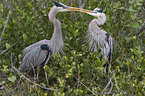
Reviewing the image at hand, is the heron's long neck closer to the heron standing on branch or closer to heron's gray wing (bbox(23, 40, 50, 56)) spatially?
the heron standing on branch

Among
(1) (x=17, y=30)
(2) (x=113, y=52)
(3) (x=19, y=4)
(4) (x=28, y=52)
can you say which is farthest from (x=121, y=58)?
(3) (x=19, y=4)

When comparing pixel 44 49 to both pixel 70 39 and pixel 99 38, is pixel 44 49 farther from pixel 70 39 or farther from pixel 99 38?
pixel 99 38

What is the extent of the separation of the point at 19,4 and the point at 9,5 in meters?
0.22

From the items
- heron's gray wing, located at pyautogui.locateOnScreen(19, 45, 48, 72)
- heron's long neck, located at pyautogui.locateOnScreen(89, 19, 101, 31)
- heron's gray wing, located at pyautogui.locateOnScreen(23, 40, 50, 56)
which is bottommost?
heron's gray wing, located at pyautogui.locateOnScreen(19, 45, 48, 72)

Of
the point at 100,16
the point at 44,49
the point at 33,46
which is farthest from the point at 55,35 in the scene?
the point at 100,16

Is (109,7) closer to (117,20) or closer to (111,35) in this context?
(117,20)

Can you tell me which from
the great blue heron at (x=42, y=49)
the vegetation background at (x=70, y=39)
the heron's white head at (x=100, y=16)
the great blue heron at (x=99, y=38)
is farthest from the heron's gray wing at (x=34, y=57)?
the heron's white head at (x=100, y=16)

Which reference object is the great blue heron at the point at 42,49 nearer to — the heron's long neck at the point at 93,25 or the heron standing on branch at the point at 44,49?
the heron standing on branch at the point at 44,49

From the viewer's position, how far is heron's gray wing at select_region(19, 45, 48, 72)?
9.51ft

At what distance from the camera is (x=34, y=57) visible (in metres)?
2.95

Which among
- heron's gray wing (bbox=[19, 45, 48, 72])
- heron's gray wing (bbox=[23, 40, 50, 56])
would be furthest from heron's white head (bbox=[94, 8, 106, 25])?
heron's gray wing (bbox=[19, 45, 48, 72])

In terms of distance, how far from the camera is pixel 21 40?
291 cm

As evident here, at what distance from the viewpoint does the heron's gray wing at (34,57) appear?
2900 millimetres

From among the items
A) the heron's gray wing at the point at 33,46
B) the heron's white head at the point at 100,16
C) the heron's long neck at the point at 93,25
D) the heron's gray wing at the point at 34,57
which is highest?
the heron's white head at the point at 100,16
